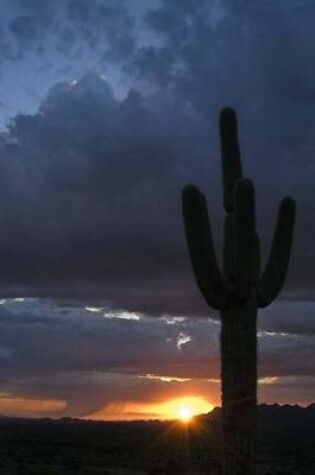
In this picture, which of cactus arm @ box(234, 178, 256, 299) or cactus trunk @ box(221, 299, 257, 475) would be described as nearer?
cactus arm @ box(234, 178, 256, 299)

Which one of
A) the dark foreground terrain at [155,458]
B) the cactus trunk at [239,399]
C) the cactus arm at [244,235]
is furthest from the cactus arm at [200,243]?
the dark foreground terrain at [155,458]

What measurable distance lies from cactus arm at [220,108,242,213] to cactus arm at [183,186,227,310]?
1.76 meters

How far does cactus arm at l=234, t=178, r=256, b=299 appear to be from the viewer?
1350 centimetres

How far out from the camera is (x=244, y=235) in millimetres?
13711

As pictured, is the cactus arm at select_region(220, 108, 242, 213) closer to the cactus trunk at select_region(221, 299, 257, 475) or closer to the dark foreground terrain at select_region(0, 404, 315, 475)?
the cactus trunk at select_region(221, 299, 257, 475)

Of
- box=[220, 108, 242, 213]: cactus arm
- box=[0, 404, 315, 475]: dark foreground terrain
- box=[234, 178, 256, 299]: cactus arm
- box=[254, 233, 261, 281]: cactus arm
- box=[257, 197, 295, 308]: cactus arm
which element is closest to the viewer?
box=[234, 178, 256, 299]: cactus arm

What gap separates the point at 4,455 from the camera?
5388 centimetres

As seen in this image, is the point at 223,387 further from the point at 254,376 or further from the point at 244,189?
the point at 244,189

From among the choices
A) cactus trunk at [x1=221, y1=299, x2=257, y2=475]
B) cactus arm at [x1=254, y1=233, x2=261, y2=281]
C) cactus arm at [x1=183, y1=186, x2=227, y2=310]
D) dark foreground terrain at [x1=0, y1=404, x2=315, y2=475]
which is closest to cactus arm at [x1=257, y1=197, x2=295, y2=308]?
cactus arm at [x1=254, y1=233, x2=261, y2=281]

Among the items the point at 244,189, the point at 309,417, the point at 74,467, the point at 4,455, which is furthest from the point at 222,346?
the point at 309,417

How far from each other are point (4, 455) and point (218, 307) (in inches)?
1684

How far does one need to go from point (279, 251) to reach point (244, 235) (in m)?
1.77

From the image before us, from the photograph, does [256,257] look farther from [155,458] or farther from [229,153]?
[155,458]

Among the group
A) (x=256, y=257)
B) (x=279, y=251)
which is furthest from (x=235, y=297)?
(x=279, y=251)
